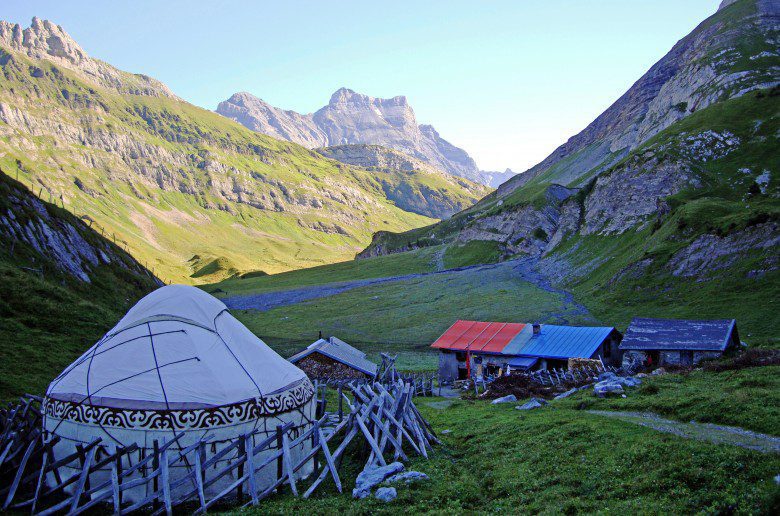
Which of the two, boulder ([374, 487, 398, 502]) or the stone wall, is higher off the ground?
boulder ([374, 487, 398, 502])

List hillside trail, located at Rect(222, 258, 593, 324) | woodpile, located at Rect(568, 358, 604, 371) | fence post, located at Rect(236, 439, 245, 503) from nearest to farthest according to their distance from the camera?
fence post, located at Rect(236, 439, 245, 503)
woodpile, located at Rect(568, 358, 604, 371)
hillside trail, located at Rect(222, 258, 593, 324)

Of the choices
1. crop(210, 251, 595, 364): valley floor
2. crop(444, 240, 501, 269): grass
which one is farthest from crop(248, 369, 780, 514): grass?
crop(444, 240, 501, 269): grass

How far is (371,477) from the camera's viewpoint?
567 inches

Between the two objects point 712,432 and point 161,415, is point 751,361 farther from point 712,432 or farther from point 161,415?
point 161,415

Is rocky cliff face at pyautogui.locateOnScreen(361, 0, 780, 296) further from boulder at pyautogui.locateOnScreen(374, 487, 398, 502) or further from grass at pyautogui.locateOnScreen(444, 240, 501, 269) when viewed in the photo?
boulder at pyautogui.locateOnScreen(374, 487, 398, 502)

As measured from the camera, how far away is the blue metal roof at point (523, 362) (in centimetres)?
4103

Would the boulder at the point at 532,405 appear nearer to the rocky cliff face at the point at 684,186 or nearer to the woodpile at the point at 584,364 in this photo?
the woodpile at the point at 584,364

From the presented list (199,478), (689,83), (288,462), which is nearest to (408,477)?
(288,462)

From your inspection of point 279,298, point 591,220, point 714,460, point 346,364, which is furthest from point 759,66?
point 714,460

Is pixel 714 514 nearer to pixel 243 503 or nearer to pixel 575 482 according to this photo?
pixel 575 482

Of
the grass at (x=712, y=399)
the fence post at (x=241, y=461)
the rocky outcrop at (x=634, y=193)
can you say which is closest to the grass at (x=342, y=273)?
the rocky outcrop at (x=634, y=193)

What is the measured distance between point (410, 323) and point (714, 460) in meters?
61.2

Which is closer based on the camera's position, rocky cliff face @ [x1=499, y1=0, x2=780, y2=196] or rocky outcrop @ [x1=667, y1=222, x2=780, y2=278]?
rocky outcrop @ [x1=667, y1=222, x2=780, y2=278]

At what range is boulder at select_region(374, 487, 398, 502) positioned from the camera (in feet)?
42.5
